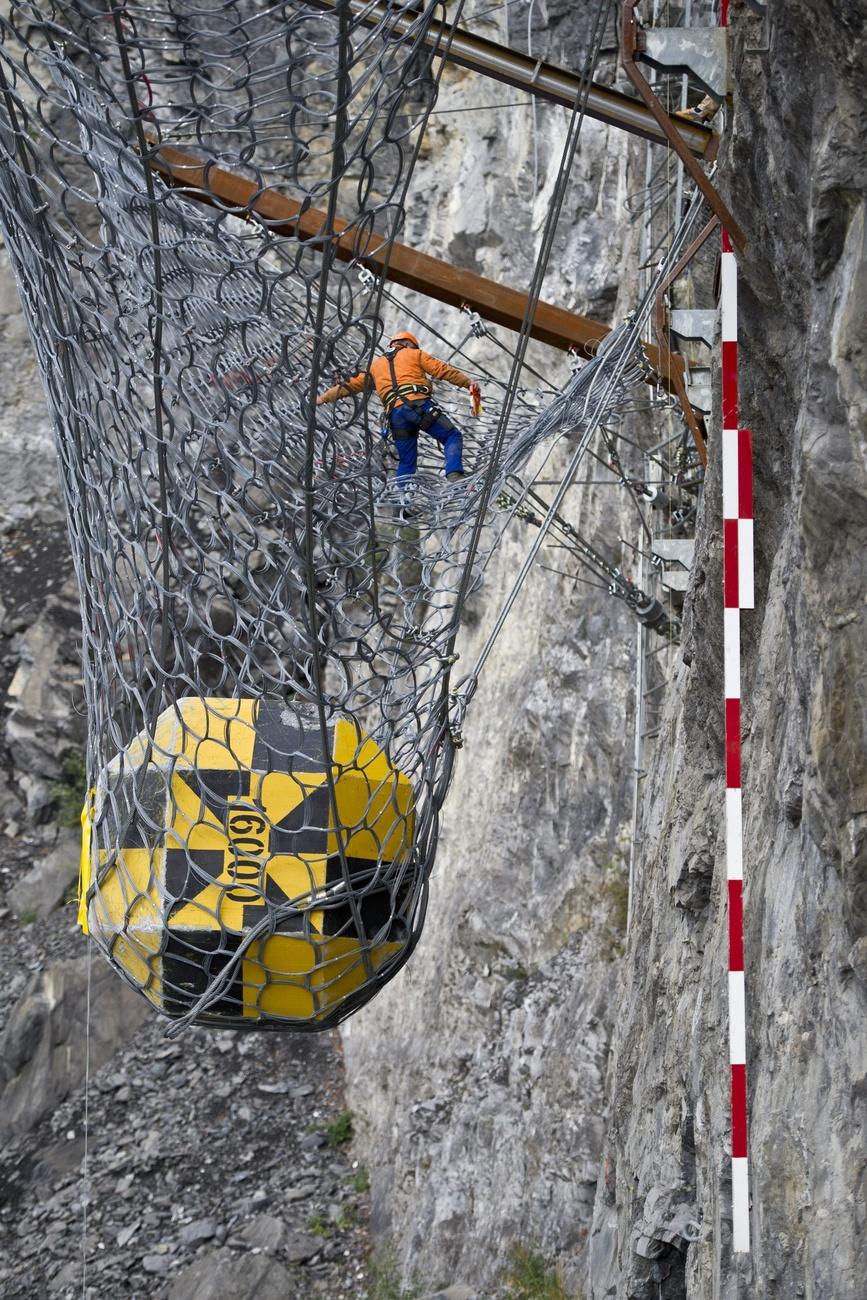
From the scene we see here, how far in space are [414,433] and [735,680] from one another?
2971mm

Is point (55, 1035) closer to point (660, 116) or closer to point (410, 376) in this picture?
point (410, 376)

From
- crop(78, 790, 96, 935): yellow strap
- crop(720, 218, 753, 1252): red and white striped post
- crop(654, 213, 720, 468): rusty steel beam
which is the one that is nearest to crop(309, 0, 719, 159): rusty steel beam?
crop(654, 213, 720, 468): rusty steel beam

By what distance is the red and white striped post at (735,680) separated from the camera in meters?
2.97

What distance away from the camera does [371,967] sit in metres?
3.68

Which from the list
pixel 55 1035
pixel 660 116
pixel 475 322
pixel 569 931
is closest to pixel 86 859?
pixel 660 116

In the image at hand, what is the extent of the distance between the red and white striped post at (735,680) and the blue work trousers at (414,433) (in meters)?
2.47

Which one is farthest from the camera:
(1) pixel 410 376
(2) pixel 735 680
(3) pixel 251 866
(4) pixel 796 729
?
(1) pixel 410 376

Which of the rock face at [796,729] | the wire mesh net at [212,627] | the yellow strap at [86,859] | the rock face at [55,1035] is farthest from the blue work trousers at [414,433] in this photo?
the rock face at [55,1035]

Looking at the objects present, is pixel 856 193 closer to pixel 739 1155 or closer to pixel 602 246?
pixel 739 1155

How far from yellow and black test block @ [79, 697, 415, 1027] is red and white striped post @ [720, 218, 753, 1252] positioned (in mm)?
941

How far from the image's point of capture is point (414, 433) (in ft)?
19.2

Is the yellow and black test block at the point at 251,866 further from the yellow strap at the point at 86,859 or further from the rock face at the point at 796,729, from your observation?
the rock face at the point at 796,729

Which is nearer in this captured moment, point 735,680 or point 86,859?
point 735,680

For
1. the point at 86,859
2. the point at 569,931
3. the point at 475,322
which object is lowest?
the point at 569,931
